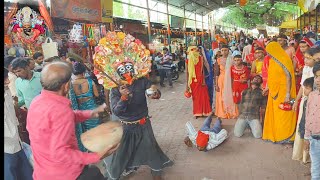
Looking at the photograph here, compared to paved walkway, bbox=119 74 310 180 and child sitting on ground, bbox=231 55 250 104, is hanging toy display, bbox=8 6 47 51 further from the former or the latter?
child sitting on ground, bbox=231 55 250 104

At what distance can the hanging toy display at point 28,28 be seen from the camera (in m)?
4.24

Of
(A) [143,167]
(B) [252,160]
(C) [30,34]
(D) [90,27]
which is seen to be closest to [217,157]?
(B) [252,160]

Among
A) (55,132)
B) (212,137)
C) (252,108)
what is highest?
(55,132)

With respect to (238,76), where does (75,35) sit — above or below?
above

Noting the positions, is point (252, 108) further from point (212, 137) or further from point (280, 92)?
point (212, 137)

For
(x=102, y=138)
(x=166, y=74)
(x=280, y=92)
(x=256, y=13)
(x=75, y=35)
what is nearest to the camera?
(x=102, y=138)

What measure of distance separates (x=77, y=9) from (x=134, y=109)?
4845 millimetres

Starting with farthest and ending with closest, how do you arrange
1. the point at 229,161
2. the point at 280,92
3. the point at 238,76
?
1. the point at 238,76
2. the point at 280,92
3. the point at 229,161

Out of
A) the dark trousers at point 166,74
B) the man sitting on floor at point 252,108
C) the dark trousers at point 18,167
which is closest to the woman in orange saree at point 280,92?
the man sitting on floor at point 252,108

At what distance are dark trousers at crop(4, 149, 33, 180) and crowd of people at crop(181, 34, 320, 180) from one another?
2419 mm

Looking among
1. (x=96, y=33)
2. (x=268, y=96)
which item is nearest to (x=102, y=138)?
(x=268, y=96)

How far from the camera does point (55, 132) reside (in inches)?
79.4

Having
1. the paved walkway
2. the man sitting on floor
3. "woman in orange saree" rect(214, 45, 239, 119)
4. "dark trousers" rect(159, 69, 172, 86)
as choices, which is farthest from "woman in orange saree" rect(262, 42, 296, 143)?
"dark trousers" rect(159, 69, 172, 86)

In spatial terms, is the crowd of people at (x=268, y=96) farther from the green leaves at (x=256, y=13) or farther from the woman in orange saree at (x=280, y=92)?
the green leaves at (x=256, y=13)
